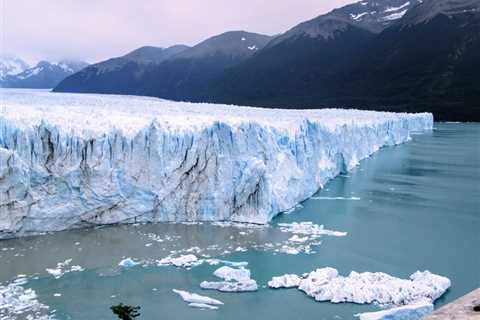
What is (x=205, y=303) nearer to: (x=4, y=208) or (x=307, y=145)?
(x=4, y=208)

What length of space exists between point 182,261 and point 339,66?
5489 cm

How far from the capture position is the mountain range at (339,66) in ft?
160

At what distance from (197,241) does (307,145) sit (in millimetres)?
4960

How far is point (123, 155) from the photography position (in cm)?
1059

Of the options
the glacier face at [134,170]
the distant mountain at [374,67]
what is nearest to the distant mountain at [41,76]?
the distant mountain at [374,67]

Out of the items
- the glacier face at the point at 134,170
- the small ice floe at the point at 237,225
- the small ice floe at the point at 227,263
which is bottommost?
the small ice floe at the point at 227,263

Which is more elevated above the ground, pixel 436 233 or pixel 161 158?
pixel 161 158

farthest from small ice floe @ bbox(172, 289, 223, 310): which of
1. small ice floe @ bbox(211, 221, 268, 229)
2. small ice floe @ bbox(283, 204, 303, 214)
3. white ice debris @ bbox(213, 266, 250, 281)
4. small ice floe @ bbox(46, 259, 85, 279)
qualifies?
small ice floe @ bbox(283, 204, 303, 214)

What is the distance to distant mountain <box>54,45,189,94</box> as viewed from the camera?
60.4m

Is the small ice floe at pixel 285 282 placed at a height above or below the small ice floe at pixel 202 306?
above

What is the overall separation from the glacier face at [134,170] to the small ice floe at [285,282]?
2949 millimetres

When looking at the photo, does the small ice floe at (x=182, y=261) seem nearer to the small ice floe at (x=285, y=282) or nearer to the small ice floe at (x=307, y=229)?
the small ice floe at (x=285, y=282)

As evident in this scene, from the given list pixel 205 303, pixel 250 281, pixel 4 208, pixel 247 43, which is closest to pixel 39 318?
pixel 205 303

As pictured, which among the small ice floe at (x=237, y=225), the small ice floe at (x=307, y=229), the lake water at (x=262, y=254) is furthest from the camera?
the small ice floe at (x=237, y=225)
